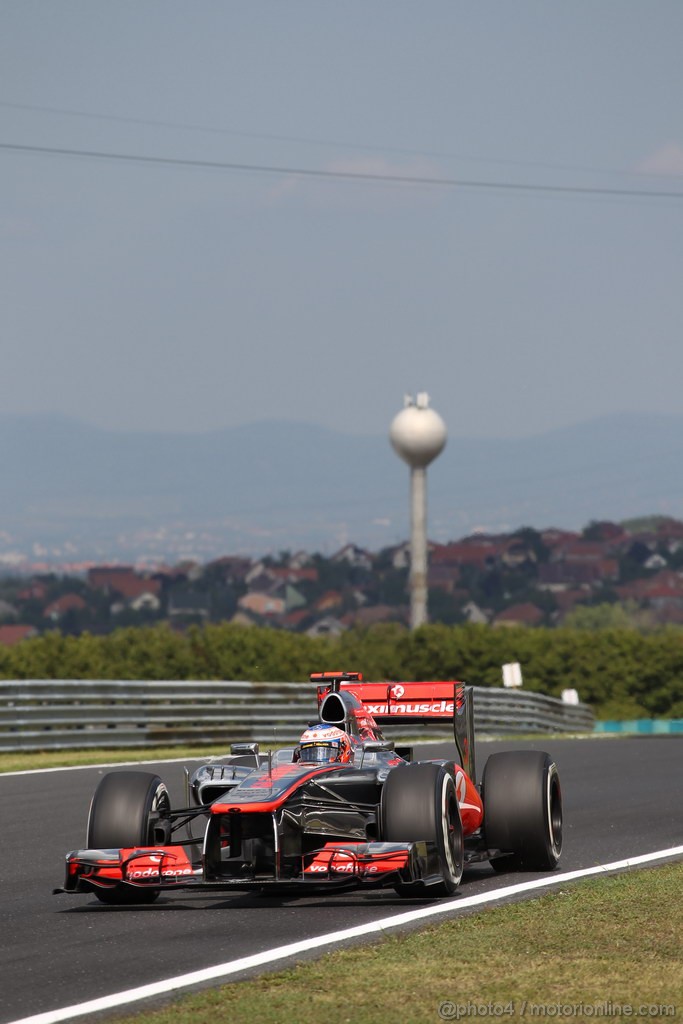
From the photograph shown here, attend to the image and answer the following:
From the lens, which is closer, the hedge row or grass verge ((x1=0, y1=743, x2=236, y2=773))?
grass verge ((x1=0, y1=743, x2=236, y2=773))

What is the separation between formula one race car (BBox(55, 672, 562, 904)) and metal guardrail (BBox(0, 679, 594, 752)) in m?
9.37

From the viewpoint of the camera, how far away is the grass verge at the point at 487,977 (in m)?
6.22

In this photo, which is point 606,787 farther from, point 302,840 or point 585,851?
point 302,840

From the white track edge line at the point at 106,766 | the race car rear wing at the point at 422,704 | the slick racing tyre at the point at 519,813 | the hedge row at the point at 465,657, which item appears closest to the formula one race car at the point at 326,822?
the slick racing tyre at the point at 519,813

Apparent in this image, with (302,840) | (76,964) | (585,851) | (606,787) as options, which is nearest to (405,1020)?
(76,964)

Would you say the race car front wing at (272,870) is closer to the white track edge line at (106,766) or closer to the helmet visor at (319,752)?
the helmet visor at (319,752)

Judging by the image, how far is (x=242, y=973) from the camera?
23.4 feet

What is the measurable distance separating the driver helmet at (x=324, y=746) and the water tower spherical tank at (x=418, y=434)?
65.0 m

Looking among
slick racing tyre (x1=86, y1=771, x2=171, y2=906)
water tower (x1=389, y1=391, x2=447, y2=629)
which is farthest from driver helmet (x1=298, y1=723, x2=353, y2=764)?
water tower (x1=389, y1=391, x2=447, y2=629)

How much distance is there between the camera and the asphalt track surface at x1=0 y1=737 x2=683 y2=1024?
23.8 feet

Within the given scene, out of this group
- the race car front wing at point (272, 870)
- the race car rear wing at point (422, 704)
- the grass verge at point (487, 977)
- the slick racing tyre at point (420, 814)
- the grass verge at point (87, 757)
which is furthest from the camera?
the grass verge at point (87, 757)

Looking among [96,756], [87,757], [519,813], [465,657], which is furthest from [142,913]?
[465,657]

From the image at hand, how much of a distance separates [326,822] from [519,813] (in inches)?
62.3

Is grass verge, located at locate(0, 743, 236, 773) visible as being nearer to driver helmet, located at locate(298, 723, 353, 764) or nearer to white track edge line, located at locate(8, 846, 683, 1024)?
driver helmet, located at locate(298, 723, 353, 764)
